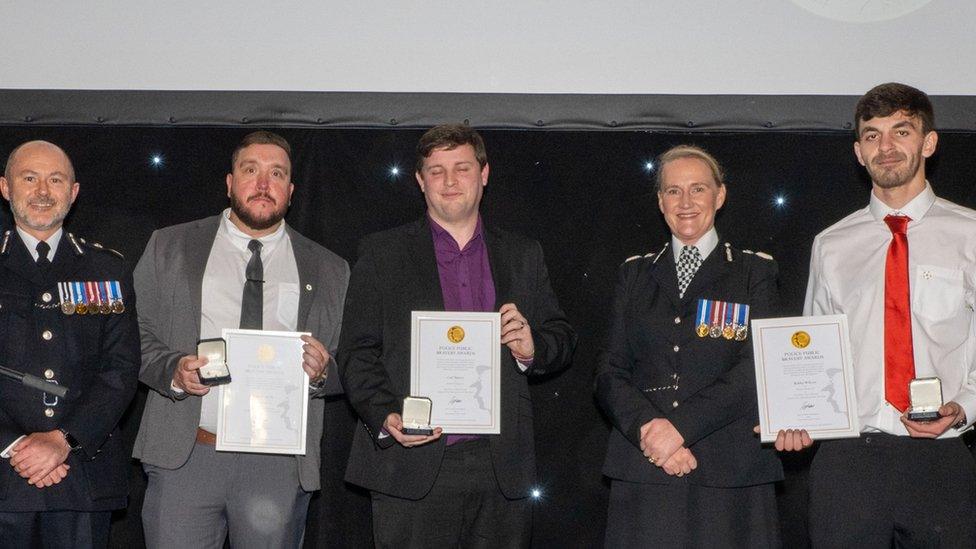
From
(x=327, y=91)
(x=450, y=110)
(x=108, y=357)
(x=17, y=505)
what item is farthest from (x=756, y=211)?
(x=17, y=505)

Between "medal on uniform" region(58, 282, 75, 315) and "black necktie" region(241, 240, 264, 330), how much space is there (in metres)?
0.56

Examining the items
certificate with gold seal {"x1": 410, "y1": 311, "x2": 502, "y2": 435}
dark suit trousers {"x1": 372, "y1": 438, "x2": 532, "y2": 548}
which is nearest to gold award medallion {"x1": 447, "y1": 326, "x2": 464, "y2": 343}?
certificate with gold seal {"x1": 410, "y1": 311, "x2": 502, "y2": 435}

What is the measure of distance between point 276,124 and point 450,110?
29.4 inches

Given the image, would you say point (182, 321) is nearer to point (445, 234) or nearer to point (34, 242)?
point (34, 242)

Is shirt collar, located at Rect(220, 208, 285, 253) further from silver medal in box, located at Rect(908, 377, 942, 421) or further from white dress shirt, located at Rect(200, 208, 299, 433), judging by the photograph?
silver medal in box, located at Rect(908, 377, 942, 421)

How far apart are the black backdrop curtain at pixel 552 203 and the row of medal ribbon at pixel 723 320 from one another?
972 millimetres

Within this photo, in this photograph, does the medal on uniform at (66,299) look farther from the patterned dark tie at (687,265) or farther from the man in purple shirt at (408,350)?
the patterned dark tie at (687,265)

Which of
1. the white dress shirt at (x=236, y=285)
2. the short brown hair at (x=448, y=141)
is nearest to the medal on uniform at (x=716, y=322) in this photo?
the short brown hair at (x=448, y=141)

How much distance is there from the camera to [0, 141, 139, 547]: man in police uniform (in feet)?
10.5

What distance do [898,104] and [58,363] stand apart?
2.94 m

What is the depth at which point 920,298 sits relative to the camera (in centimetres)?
328

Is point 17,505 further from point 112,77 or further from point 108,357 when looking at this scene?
point 112,77

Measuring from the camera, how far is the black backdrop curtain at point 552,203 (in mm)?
4297

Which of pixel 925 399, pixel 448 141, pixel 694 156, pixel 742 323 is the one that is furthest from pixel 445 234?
pixel 925 399
